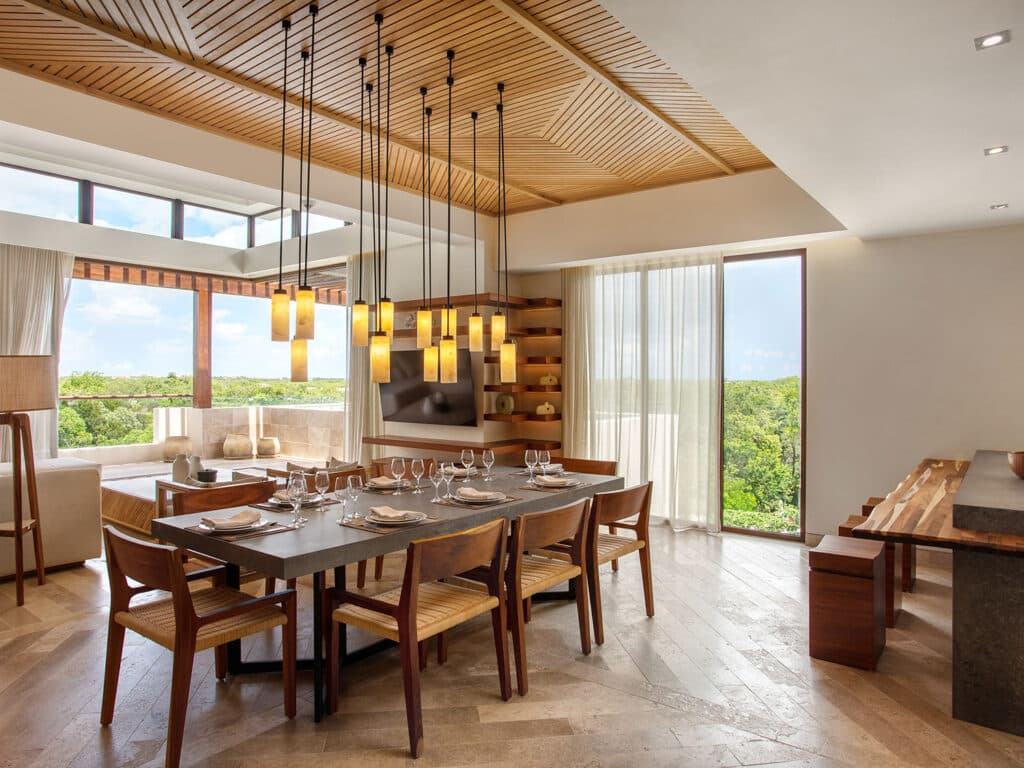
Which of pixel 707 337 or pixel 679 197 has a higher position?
pixel 679 197

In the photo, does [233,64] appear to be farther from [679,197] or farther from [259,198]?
[679,197]

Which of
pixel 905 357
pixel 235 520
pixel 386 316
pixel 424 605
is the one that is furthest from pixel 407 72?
pixel 905 357

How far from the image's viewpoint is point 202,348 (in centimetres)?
893

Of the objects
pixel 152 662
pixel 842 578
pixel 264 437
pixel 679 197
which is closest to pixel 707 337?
pixel 679 197

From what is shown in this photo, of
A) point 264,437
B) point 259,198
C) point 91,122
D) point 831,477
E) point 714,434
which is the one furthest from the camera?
point 264,437

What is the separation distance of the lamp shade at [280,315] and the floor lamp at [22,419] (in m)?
1.93

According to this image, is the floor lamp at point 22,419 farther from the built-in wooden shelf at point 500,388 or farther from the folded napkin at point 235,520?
the built-in wooden shelf at point 500,388

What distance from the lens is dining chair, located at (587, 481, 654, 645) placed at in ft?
10.7

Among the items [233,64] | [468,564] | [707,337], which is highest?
[233,64]

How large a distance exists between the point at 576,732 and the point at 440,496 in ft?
4.40

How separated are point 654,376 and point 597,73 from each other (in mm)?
3095

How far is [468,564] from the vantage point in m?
2.50

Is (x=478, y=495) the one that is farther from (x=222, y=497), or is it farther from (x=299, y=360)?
(x=222, y=497)

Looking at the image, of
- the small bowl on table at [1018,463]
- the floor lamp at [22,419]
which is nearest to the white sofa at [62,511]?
the floor lamp at [22,419]
